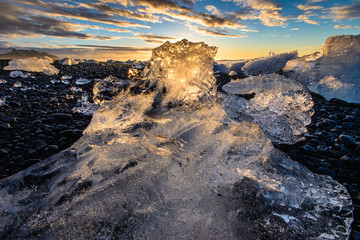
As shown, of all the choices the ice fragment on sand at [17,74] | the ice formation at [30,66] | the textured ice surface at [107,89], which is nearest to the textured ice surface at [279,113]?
the textured ice surface at [107,89]

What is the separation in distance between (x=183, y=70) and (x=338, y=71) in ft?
16.8

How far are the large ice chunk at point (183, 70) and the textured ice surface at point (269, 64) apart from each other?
7.84 meters

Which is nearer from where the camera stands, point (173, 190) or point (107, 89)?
point (173, 190)

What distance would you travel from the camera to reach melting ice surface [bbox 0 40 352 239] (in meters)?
1.29

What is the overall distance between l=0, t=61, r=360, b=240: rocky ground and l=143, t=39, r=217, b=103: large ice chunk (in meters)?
1.52

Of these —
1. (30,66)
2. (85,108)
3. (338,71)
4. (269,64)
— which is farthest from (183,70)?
(30,66)

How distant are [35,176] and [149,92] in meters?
1.85

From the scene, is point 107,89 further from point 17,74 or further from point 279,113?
point 17,74

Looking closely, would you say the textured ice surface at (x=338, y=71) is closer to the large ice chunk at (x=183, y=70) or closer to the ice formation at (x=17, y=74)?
the large ice chunk at (x=183, y=70)

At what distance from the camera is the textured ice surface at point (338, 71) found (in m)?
4.89

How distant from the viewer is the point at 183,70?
3012 mm

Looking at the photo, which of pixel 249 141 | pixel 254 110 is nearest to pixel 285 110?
pixel 254 110

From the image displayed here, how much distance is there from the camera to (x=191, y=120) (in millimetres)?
2533

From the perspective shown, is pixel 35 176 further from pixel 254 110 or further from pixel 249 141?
pixel 254 110
